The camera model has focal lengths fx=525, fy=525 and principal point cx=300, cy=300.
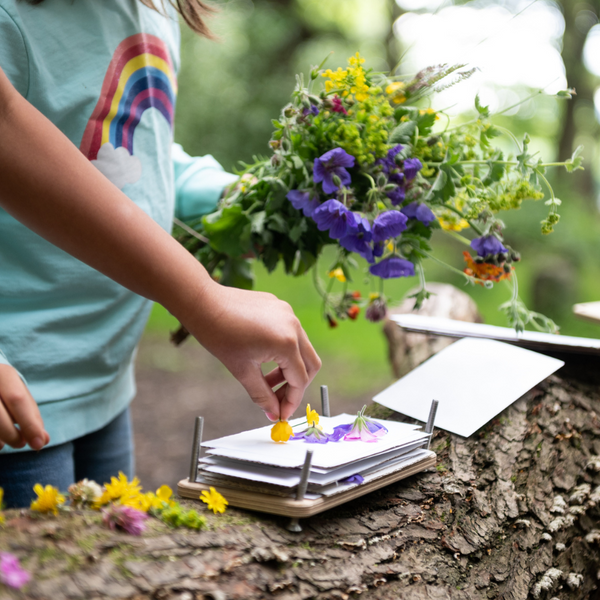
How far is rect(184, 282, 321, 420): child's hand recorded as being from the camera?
0.55 m

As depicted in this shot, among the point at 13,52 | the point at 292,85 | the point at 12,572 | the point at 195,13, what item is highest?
the point at 292,85

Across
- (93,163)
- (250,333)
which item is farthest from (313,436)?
(93,163)

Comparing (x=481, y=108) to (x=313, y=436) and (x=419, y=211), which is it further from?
(x=313, y=436)

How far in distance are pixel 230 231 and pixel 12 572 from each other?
0.72 metres

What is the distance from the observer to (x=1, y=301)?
0.76 m

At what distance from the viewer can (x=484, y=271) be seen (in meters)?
0.90

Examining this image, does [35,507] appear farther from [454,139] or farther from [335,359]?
[335,359]

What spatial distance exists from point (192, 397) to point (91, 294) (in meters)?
3.45

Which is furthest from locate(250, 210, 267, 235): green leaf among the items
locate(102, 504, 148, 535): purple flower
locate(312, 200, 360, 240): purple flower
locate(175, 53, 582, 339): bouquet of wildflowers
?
locate(102, 504, 148, 535): purple flower

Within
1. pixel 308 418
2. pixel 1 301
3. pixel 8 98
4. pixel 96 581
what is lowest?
pixel 96 581

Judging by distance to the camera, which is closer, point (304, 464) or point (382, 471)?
point (304, 464)

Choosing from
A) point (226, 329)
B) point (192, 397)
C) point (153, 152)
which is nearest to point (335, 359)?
point (192, 397)

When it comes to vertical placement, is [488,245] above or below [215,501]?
above

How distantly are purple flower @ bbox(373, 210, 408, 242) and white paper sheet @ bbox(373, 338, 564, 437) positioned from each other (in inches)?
11.5
